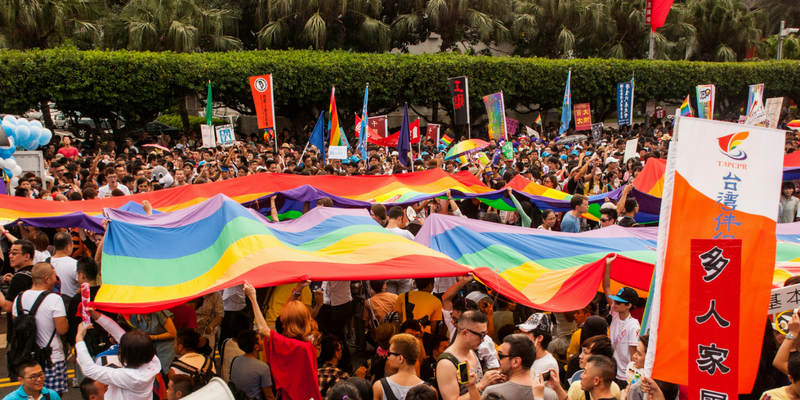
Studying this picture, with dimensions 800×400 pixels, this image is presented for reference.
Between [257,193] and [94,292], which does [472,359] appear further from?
[257,193]

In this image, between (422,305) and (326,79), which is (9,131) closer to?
(422,305)

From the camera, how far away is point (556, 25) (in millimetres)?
34031

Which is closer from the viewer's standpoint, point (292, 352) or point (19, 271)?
point (292, 352)

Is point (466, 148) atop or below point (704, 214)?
below

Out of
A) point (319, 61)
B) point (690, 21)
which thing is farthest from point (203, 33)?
point (690, 21)

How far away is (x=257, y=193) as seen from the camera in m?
9.69

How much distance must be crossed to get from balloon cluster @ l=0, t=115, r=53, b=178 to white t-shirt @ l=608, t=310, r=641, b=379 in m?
9.98

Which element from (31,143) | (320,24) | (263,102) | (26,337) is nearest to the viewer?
(26,337)

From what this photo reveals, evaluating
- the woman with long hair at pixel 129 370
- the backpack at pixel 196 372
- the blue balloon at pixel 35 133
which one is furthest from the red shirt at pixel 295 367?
the blue balloon at pixel 35 133

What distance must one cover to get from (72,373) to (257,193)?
3603mm

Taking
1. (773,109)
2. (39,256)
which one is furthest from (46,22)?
(773,109)

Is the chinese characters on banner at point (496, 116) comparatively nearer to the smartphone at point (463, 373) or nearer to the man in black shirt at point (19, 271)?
the man in black shirt at point (19, 271)

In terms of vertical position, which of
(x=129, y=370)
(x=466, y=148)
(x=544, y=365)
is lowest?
(x=544, y=365)

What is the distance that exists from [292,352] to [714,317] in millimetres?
3024
